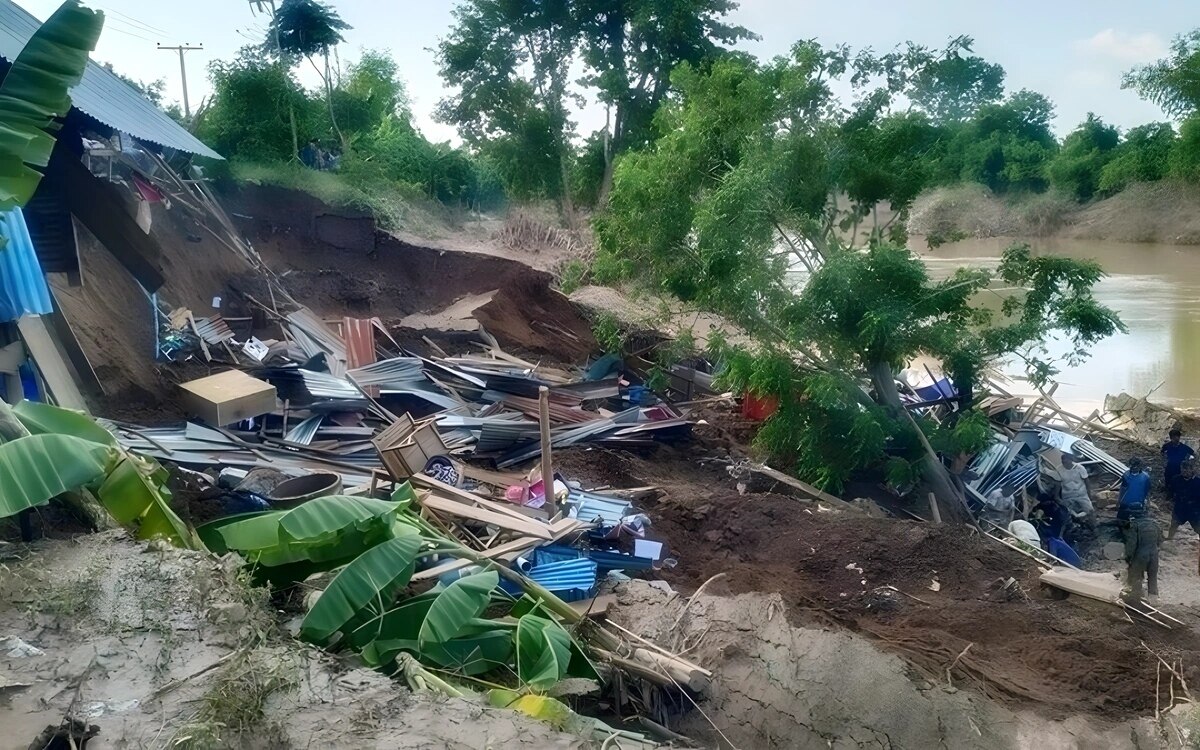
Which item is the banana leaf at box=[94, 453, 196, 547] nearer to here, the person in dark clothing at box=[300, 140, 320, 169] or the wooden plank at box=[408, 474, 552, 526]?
the wooden plank at box=[408, 474, 552, 526]

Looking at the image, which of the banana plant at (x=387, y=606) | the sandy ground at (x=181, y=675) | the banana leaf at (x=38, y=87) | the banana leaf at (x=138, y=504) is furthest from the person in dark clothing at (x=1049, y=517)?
the banana leaf at (x=38, y=87)

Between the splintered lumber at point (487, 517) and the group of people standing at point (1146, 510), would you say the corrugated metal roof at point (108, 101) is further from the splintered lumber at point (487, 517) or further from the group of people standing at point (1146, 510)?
the group of people standing at point (1146, 510)

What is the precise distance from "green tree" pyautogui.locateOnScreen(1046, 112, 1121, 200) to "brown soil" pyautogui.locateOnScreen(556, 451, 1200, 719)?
119 ft

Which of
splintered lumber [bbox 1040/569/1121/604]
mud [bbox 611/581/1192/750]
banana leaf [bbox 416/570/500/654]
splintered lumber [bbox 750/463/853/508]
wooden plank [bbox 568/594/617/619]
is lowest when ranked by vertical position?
splintered lumber [bbox 750/463/853/508]

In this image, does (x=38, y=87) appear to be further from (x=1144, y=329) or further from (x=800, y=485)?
(x=1144, y=329)

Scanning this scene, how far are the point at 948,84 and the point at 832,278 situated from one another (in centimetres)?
334

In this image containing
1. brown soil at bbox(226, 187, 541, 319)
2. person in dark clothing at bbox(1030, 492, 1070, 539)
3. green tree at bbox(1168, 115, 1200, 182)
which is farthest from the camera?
green tree at bbox(1168, 115, 1200, 182)

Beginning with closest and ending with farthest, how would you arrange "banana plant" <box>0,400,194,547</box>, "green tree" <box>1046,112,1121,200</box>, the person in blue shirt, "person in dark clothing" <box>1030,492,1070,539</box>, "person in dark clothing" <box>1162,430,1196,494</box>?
1. "banana plant" <box>0,400,194,547</box>
2. the person in blue shirt
3. "person in dark clothing" <box>1162,430,1196,494</box>
4. "person in dark clothing" <box>1030,492,1070,539</box>
5. "green tree" <box>1046,112,1121,200</box>

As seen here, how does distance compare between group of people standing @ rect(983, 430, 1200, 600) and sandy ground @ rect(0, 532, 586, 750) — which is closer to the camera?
sandy ground @ rect(0, 532, 586, 750)

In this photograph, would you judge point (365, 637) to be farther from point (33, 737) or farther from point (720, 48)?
point (720, 48)

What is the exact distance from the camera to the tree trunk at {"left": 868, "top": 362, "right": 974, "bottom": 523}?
11.0m

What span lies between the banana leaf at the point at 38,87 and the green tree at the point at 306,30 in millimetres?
16686

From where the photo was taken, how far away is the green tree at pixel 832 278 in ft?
34.2

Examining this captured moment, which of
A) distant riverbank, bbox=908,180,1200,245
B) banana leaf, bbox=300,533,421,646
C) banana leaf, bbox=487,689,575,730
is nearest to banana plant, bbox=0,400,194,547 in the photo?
banana leaf, bbox=300,533,421,646
